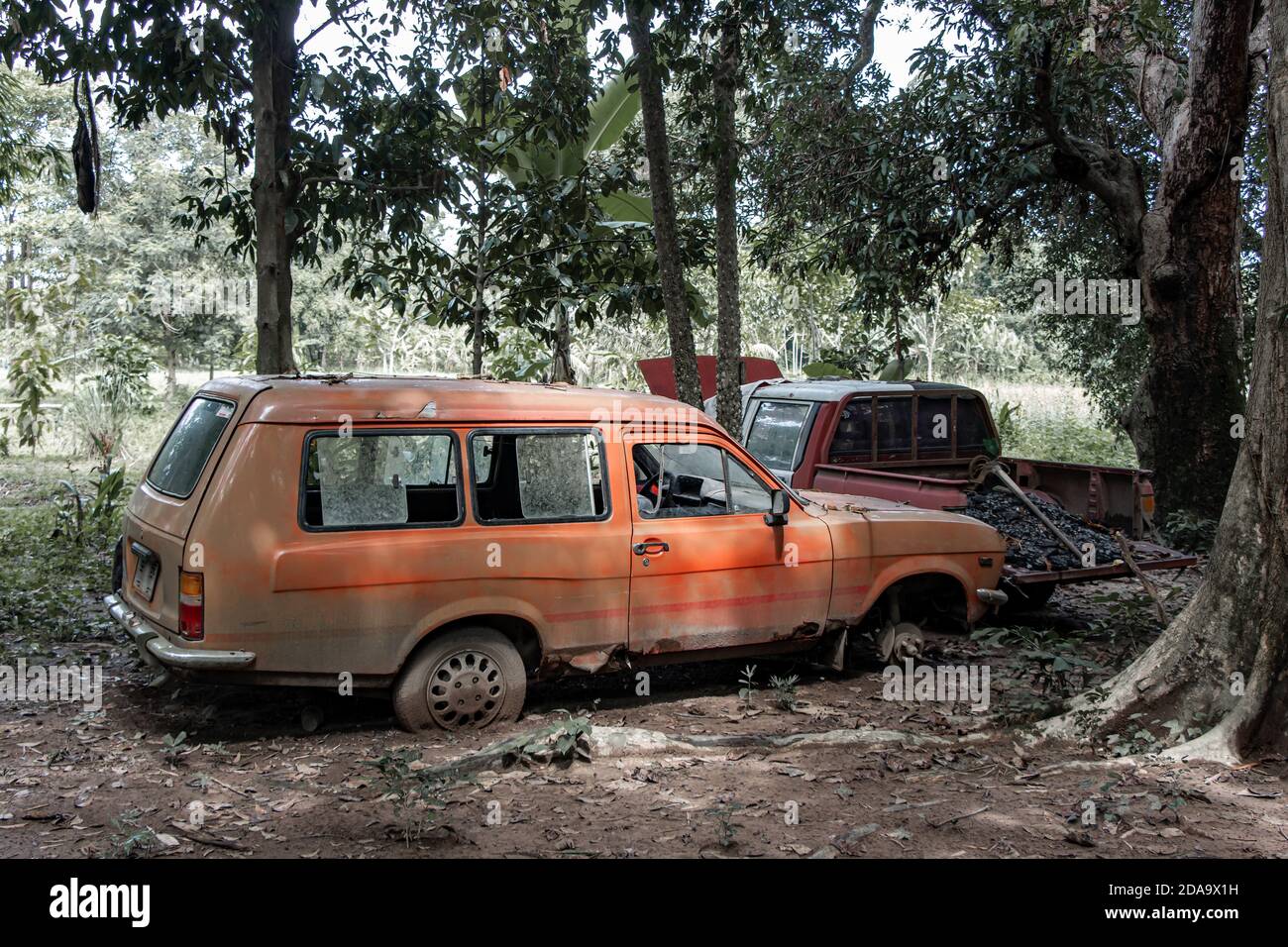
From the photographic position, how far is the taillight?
4.93 m

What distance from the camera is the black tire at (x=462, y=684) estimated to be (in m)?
5.50

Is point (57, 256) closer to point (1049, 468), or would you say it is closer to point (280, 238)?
point (280, 238)

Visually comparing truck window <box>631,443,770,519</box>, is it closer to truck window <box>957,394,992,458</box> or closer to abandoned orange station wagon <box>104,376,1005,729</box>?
abandoned orange station wagon <box>104,376,1005,729</box>

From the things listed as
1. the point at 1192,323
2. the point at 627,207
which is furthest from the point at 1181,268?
the point at 627,207

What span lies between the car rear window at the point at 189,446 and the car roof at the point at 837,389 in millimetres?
5113

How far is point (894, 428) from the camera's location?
30.0ft

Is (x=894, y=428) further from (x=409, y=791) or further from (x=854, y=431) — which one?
(x=409, y=791)

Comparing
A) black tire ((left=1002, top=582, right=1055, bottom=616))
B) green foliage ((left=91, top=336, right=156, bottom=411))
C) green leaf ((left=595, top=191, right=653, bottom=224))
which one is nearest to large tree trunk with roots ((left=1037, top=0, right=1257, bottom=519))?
black tire ((left=1002, top=582, right=1055, bottom=616))

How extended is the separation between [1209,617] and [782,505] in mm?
2284

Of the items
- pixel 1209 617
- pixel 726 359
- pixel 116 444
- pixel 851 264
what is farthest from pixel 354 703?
pixel 116 444

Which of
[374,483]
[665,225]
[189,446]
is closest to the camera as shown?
[374,483]

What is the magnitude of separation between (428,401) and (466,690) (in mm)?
1550

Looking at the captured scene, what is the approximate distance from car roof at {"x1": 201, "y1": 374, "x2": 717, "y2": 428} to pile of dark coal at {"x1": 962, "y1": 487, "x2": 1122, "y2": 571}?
9.25ft

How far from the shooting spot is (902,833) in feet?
14.2
